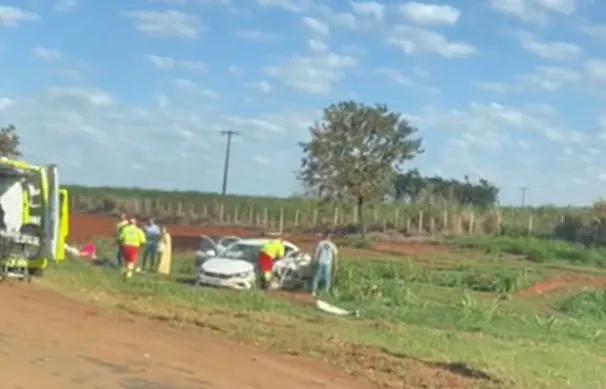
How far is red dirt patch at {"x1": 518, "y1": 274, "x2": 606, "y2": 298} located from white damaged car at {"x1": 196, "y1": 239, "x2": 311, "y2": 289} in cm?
712

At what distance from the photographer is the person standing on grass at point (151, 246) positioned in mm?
35594

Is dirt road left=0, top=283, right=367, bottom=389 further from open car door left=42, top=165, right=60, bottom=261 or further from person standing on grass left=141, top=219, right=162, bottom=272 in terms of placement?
person standing on grass left=141, top=219, right=162, bottom=272

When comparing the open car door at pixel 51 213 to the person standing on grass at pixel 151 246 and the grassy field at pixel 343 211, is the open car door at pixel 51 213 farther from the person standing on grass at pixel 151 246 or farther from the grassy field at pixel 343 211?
the grassy field at pixel 343 211

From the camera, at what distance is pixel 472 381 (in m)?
15.7

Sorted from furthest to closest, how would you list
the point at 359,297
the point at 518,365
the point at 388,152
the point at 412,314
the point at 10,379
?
the point at 388,152
the point at 359,297
the point at 412,314
the point at 518,365
the point at 10,379

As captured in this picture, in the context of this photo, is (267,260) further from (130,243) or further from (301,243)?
(301,243)

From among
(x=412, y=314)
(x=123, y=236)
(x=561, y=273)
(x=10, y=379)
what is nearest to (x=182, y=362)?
(x=10, y=379)

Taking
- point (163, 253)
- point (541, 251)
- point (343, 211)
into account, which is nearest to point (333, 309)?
point (163, 253)

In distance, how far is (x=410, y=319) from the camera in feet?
82.5

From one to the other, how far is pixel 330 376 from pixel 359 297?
15.1 meters

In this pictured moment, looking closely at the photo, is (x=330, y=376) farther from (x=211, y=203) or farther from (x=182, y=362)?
(x=211, y=203)

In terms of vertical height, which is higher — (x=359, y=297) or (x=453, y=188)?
(x=453, y=188)

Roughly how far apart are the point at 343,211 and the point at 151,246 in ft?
98.8

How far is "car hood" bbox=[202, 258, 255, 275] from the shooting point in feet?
99.9
